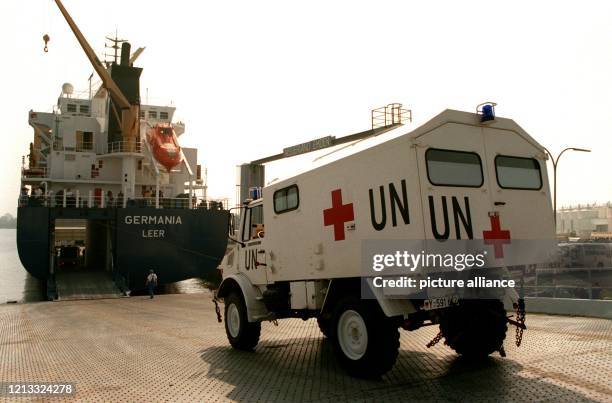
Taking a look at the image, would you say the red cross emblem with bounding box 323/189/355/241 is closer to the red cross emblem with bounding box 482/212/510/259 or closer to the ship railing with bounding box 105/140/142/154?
the red cross emblem with bounding box 482/212/510/259

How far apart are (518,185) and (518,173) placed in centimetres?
19

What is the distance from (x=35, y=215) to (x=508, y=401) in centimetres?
2347

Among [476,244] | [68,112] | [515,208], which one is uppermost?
[68,112]

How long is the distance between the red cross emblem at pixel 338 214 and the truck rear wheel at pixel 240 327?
2704 mm

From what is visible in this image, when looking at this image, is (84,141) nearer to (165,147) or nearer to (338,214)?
(165,147)

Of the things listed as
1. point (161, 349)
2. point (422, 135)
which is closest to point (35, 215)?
point (161, 349)

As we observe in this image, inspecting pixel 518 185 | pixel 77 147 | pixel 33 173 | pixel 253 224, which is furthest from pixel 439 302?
pixel 33 173

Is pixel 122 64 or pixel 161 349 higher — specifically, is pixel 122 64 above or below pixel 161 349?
above

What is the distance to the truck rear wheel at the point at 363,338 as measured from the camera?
5.94m

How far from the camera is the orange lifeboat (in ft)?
88.6

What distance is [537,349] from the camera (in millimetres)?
7820

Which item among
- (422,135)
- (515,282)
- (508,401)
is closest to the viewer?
(508,401)

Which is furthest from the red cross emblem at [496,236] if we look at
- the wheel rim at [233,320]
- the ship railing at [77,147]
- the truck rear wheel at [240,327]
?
the ship railing at [77,147]

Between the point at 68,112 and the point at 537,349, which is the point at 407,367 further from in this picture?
the point at 68,112
